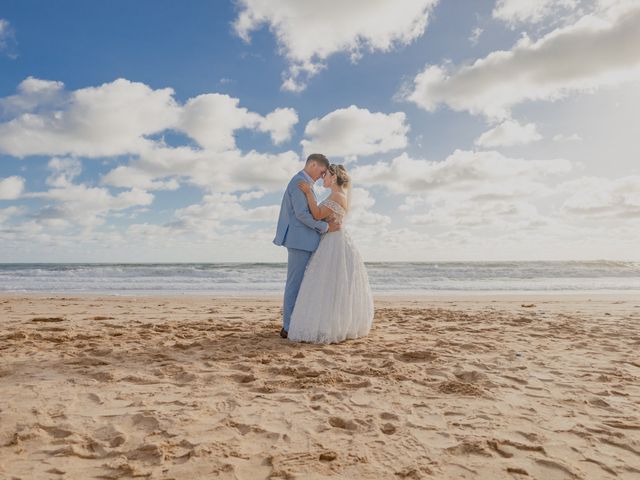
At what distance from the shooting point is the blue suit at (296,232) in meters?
5.73

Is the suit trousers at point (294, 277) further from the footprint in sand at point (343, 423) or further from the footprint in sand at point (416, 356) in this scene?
the footprint in sand at point (343, 423)

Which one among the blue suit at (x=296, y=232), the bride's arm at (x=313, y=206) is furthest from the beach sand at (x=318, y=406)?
the bride's arm at (x=313, y=206)

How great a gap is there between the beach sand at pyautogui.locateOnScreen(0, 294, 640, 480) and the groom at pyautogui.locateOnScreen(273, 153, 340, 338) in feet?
2.54

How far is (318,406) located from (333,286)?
2564 millimetres

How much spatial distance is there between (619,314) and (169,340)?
8.49 m

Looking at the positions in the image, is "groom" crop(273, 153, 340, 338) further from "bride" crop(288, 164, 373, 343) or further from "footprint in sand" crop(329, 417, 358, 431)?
"footprint in sand" crop(329, 417, 358, 431)

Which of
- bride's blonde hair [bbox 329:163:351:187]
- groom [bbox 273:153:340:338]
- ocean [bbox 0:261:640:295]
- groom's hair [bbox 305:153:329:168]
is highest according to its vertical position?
groom's hair [bbox 305:153:329:168]

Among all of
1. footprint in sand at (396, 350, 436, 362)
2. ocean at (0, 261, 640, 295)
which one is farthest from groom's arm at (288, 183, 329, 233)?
ocean at (0, 261, 640, 295)

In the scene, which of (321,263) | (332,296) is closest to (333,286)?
(332,296)

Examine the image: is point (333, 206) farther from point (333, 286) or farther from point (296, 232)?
point (333, 286)

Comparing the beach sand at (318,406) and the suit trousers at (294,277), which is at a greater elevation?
the suit trousers at (294,277)

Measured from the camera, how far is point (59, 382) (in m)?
3.66

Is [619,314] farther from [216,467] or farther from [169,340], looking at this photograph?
[216,467]

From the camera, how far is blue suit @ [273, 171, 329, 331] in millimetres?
5730
